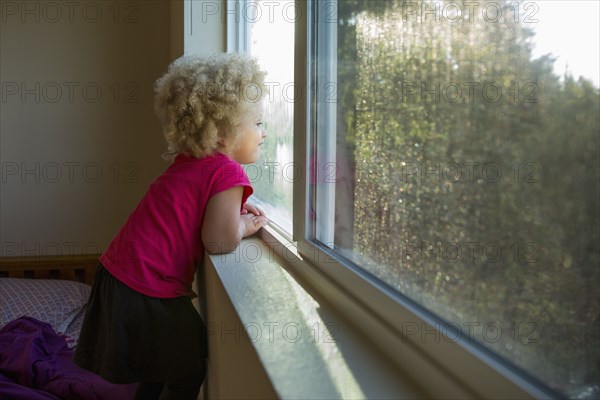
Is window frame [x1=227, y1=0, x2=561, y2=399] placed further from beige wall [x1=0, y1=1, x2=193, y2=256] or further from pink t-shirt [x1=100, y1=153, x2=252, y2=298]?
beige wall [x1=0, y1=1, x2=193, y2=256]

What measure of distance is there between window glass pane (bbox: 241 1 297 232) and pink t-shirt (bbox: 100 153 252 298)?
0.16 meters

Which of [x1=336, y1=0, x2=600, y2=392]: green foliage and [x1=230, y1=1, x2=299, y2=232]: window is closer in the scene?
[x1=336, y1=0, x2=600, y2=392]: green foliage

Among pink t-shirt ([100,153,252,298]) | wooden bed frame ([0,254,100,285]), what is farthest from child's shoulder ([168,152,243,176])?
wooden bed frame ([0,254,100,285])

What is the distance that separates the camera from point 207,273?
138 cm

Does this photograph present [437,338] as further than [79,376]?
No

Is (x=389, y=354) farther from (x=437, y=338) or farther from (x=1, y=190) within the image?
(x=1, y=190)

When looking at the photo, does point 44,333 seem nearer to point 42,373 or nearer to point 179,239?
point 42,373

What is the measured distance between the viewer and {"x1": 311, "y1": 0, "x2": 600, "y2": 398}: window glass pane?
1.46 ft

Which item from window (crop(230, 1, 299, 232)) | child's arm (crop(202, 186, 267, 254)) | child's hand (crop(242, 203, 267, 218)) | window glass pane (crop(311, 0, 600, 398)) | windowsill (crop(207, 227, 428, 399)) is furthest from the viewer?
child's hand (crop(242, 203, 267, 218))

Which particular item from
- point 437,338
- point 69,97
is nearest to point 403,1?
point 437,338

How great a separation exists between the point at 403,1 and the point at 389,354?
45 cm

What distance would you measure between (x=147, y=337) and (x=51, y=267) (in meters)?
1.71

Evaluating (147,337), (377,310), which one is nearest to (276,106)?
(147,337)

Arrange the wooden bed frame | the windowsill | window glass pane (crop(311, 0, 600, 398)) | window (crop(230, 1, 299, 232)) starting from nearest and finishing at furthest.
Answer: window glass pane (crop(311, 0, 600, 398)) → the windowsill → window (crop(230, 1, 299, 232)) → the wooden bed frame
